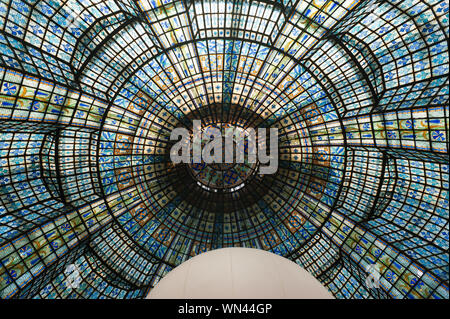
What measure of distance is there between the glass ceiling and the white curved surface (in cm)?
1679

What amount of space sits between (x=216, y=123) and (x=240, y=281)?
76.0 ft

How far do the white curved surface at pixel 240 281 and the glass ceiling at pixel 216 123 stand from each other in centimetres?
1679

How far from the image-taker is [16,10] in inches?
532

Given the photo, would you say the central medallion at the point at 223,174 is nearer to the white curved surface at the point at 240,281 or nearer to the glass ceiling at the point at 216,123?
the glass ceiling at the point at 216,123

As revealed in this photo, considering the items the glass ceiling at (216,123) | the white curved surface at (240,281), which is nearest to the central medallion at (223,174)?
the glass ceiling at (216,123)

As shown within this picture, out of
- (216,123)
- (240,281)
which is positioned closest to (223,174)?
(216,123)

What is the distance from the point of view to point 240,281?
7.55 metres

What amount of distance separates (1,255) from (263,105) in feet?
101

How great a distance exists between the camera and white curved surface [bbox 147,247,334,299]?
284 inches

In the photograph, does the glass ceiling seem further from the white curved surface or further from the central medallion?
the white curved surface

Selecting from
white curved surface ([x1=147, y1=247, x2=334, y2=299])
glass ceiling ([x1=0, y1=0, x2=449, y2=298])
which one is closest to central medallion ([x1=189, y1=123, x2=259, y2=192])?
glass ceiling ([x1=0, y1=0, x2=449, y2=298])

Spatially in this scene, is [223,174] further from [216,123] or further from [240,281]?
[240,281]

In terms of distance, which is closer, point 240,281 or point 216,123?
point 240,281

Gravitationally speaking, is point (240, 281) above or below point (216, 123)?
below
